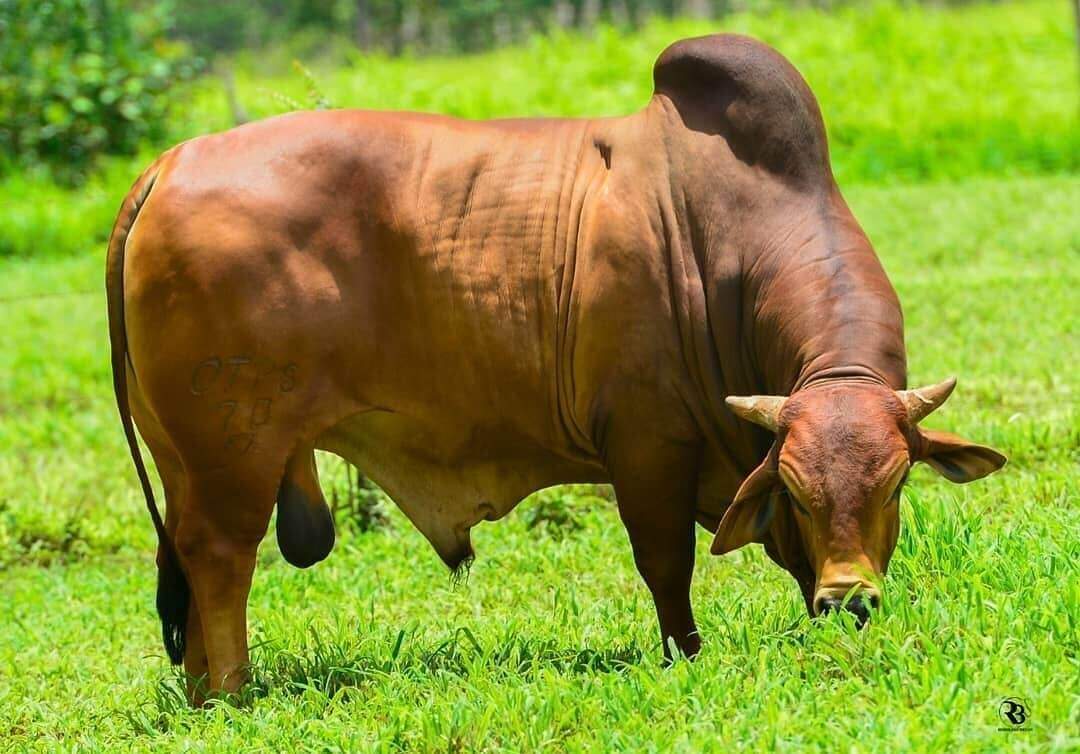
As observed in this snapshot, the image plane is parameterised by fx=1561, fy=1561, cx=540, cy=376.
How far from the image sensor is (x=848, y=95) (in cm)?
1348

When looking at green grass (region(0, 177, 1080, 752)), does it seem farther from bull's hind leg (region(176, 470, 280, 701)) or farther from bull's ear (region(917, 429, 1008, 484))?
bull's ear (region(917, 429, 1008, 484))

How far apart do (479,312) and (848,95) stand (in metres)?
9.93

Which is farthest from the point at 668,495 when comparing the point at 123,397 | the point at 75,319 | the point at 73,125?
the point at 73,125

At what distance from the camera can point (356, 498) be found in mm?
6102

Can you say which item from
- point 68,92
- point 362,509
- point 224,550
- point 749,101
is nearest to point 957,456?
point 749,101

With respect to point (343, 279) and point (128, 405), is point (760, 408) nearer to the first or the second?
point (343, 279)

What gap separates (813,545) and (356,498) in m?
2.89

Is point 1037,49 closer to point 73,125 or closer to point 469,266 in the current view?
point 73,125

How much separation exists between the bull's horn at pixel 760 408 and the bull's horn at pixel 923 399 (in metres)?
0.28

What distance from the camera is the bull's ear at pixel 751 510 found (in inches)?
143

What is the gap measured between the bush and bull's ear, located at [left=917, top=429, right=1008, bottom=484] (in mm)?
10927

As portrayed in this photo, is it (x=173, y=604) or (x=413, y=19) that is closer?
(x=173, y=604)

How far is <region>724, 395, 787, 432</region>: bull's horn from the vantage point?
363cm

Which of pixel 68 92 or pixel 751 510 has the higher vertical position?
pixel 751 510
